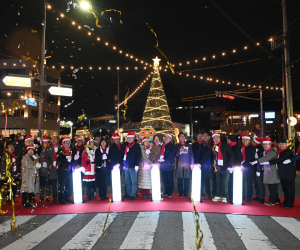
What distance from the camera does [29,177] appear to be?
7.04 metres

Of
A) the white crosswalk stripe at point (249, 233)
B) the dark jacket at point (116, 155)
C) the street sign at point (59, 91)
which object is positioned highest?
the street sign at point (59, 91)

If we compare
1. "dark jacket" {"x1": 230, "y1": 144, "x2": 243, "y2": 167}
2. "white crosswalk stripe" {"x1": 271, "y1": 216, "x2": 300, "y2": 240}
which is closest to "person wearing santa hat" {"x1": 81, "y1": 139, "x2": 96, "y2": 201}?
"dark jacket" {"x1": 230, "y1": 144, "x2": 243, "y2": 167}

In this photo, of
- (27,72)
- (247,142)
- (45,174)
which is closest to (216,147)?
(247,142)

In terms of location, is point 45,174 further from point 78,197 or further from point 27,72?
point 27,72

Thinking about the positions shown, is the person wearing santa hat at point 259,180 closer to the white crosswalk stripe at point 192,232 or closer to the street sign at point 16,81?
the white crosswalk stripe at point 192,232

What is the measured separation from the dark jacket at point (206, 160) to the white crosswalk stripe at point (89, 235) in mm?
3195

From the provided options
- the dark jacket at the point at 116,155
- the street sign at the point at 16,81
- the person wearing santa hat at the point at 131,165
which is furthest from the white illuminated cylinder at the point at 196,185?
the street sign at the point at 16,81

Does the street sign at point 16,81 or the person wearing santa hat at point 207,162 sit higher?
the street sign at point 16,81

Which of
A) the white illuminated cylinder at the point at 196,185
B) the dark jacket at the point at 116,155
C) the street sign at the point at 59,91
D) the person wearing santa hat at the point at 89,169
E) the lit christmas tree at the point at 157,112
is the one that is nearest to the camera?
the white illuminated cylinder at the point at 196,185

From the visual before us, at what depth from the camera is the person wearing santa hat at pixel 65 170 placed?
7.24 metres

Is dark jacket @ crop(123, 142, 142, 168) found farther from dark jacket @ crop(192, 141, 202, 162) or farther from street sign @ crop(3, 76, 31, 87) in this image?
street sign @ crop(3, 76, 31, 87)

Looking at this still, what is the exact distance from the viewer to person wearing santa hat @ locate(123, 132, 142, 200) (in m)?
7.74

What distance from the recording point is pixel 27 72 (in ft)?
109

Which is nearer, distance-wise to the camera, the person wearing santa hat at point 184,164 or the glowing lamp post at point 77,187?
the glowing lamp post at point 77,187
